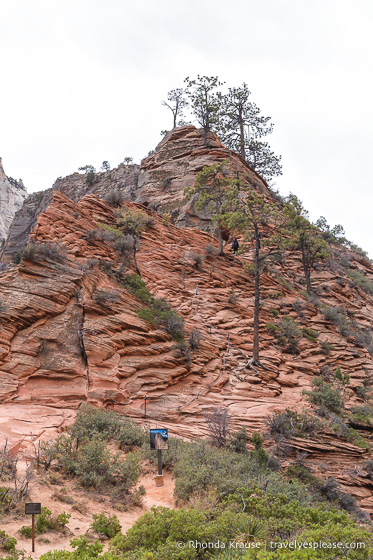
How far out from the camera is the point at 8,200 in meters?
65.7

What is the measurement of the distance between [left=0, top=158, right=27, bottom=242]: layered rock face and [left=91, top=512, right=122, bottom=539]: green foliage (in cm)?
5870

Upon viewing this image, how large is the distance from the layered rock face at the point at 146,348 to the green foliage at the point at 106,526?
310 centimetres

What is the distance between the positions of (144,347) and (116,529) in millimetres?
8281

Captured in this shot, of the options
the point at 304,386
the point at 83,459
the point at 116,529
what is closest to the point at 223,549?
the point at 116,529

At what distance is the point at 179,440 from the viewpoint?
1041 cm

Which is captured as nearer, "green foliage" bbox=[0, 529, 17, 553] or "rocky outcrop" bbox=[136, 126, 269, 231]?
"green foliage" bbox=[0, 529, 17, 553]

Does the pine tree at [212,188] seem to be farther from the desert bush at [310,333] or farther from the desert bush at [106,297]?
the desert bush at [106,297]

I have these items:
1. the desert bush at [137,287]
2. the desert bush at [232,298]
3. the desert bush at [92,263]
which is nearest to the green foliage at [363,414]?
the desert bush at [232,298]

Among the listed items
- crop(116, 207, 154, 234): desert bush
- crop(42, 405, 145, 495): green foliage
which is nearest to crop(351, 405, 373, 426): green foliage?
crop(42, 405, 145, 495): green foliage

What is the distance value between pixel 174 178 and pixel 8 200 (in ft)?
144

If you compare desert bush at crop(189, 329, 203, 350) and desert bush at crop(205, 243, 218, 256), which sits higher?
desert bush at crop(205, 243, 218, 256)

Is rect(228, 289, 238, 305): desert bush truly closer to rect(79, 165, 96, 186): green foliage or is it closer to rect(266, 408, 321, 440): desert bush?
rect(266, 408, 321, 440): desert bush

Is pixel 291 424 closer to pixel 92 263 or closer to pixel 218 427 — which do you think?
pixel 218 427

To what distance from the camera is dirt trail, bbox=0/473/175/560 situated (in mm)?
5484
